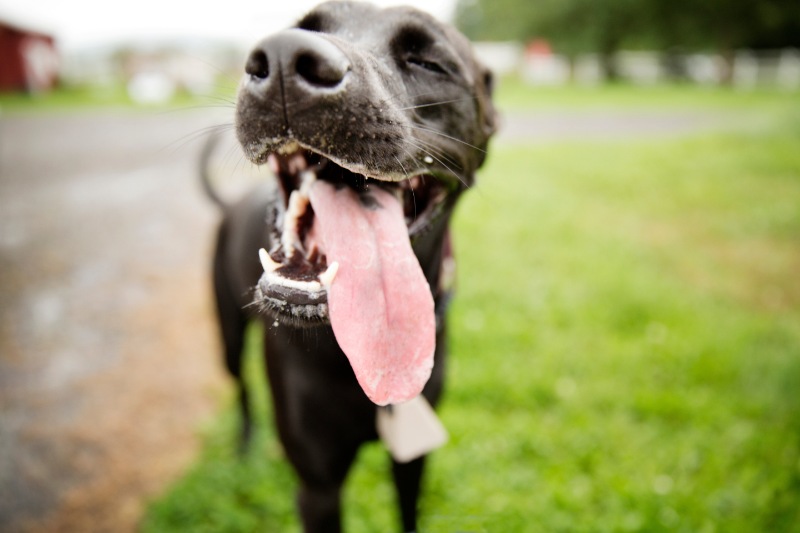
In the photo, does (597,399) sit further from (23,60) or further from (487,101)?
(23,60)

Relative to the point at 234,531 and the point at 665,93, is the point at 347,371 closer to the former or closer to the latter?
the point at 234,531

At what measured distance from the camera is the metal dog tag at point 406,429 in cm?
Result: 196

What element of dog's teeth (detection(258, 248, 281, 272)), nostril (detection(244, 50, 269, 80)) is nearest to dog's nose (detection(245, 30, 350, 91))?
nostril (detection(244, 50, 269, 80))

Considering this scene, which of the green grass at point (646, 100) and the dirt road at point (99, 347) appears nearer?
the dirt road at point (99, 347)

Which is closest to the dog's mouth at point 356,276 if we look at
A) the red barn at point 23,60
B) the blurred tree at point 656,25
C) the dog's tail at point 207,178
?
the dog's tail at point 207,178

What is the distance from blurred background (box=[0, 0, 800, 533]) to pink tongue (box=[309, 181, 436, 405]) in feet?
1.53

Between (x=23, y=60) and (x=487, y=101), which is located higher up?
(x=23, y=60)

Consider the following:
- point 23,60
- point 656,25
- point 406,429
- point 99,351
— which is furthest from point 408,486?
point 656,25

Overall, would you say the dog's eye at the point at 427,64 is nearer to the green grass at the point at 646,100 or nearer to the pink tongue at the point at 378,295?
the pink tongue at the point at 378,295

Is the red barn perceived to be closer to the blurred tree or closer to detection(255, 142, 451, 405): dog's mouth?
detection(255, 142, 451, 405): dog's mouth

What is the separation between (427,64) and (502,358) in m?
2.50

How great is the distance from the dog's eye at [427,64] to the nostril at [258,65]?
704mm

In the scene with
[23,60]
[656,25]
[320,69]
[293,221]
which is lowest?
[293,221]

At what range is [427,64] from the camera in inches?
75.9
